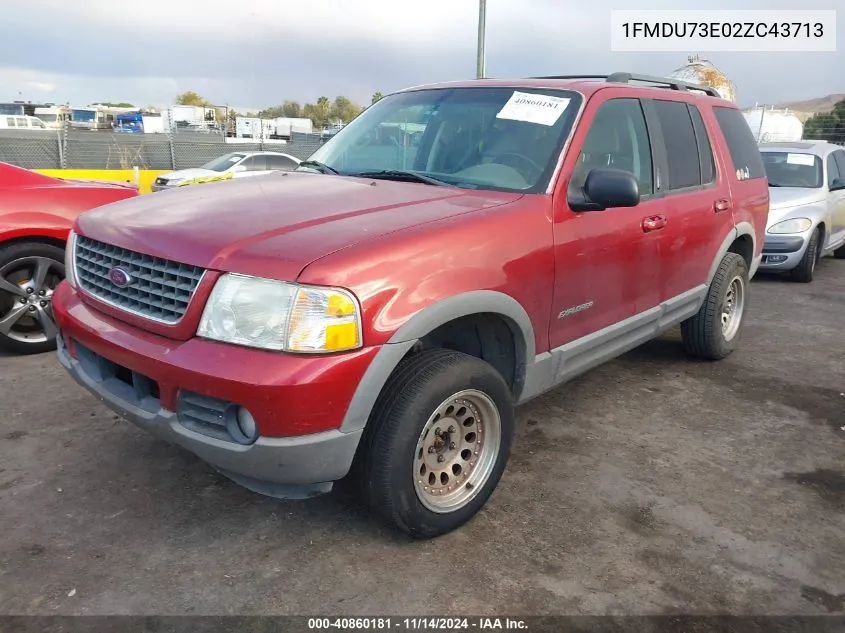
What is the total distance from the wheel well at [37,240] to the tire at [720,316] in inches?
179

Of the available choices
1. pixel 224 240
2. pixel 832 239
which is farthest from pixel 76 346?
pixel 832 239

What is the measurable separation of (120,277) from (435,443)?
1425mm

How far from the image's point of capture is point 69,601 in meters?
2.42

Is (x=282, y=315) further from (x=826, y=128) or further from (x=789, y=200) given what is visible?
(x=826, y=128)

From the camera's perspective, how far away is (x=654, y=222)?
3764 mm

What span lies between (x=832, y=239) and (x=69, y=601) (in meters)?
10.0

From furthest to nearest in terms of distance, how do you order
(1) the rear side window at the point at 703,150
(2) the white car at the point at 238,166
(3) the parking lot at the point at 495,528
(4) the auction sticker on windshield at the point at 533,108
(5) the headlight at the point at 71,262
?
1. (2) the white car at the point at 238,166
2. (1) the rear side window at the point at 703,150
3. (4) the auction sticker on windshield at the point at 533,108
4. (5) the headlight at the point at 71,262
5. (3) the parking lot at the point at 495,528

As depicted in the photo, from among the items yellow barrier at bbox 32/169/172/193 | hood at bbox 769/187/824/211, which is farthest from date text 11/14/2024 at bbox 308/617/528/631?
yellow barrier at bbox 32/169/172/193

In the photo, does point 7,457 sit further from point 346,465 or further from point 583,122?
point 583,122

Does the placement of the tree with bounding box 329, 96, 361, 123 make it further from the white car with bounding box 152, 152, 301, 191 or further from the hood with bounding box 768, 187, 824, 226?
the hood with bounding box 768, 187, 824, 226

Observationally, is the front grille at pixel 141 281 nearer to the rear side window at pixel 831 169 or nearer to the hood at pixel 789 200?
the hood at pixel 789 200

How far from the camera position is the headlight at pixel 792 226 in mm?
8219

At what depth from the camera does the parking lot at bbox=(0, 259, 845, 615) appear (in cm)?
250

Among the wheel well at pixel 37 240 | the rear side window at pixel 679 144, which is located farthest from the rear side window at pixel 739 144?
the wheel well at pixel 37 240
